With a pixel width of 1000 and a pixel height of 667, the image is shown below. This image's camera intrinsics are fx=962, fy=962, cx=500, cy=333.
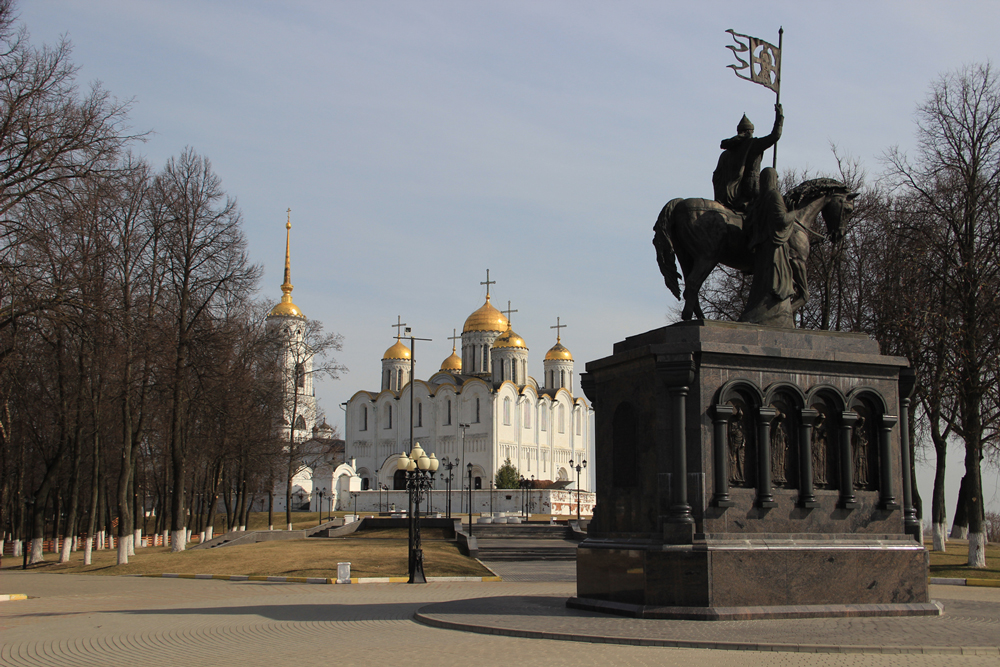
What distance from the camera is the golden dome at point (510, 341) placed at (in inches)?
3258

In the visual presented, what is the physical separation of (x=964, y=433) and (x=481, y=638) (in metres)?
17.7

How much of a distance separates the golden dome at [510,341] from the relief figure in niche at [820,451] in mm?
71369

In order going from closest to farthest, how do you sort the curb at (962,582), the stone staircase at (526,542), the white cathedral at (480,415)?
the curb at (962,582) < the stone staircase at (526,542) < the white cathedral at (480,415)

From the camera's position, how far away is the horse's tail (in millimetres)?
11867

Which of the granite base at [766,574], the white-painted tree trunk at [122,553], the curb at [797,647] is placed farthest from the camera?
the white-painted tree trunk at [122,553]

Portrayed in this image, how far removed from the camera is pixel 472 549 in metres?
29.7

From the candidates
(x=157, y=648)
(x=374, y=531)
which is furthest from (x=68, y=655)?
(x=374, y=531)

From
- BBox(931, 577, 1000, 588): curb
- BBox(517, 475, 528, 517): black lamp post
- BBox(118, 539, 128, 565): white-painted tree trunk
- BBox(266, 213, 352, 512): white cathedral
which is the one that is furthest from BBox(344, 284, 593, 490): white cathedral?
BBox(931, 577, 1000, 588): curb

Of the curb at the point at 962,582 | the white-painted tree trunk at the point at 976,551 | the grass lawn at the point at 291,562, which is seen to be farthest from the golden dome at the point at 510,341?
the curb at the point at 962,582

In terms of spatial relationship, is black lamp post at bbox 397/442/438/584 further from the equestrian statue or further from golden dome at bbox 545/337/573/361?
golden dome at bbox 545/337/573/361

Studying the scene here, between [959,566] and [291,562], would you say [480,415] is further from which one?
[959,566]

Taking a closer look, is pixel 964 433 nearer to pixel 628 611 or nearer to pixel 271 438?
pixel 628 611

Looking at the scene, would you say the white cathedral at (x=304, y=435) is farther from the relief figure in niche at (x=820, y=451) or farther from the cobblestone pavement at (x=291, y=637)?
the relief figure in niche at (x=820, y=451)

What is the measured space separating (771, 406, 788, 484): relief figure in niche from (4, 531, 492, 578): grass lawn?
12.3 meters
